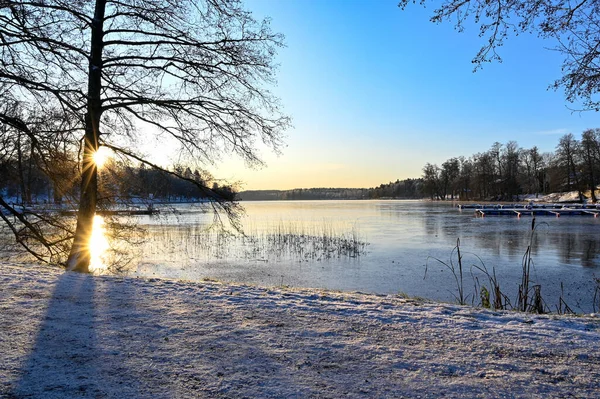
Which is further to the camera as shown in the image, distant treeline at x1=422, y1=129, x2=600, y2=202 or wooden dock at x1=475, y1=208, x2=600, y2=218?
distant treeline at x1=422, y1=129, x2=600, y2=202

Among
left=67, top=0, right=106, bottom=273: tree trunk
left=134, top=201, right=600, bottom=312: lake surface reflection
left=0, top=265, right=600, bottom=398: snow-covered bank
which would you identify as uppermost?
left=67, top=0, right=106, bottom=273: tree trunk

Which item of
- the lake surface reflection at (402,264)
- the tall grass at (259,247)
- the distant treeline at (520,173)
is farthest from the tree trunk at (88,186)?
the distant treeline at (520,173)

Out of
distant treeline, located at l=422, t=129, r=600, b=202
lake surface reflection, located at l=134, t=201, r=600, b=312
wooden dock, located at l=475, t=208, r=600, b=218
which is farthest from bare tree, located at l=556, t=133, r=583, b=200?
lake surface reflection, located at l=134, t=201, r=600, b=312

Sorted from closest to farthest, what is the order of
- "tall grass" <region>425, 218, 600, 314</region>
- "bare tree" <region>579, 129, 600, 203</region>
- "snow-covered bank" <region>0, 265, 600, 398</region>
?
"snow-covered bank" <region>0, 265, 600, 398</region>
"tall grass" <region>425, 218, 600, 314</region>
"bare tree" <region>579, 129, 600, 203</region>

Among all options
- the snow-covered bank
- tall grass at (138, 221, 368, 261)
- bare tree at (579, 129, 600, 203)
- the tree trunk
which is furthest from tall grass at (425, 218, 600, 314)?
bare tree at (579, 129, 600, 203)

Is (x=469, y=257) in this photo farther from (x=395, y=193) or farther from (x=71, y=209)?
(x=395, y=193)

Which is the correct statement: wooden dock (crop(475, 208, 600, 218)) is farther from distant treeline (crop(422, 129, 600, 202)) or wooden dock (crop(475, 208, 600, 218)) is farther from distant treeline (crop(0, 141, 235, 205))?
distant treeline (crop(0, 141, 235, 205))

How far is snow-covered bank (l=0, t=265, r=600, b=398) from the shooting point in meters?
2.74

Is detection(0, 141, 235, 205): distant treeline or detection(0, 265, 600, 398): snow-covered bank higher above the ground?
detection(0, 141, 235, 205): distant treeline

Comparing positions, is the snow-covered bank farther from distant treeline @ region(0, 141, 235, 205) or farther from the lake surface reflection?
the lake surface reflection

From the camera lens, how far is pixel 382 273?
490 inches

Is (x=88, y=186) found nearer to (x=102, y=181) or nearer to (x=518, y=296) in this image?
(x=102, y=181)

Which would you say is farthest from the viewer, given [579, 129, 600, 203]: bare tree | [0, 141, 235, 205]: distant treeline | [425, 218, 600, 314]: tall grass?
[579, 129, 600, 203]: bare tree

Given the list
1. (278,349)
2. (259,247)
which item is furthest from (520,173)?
(278,349)
